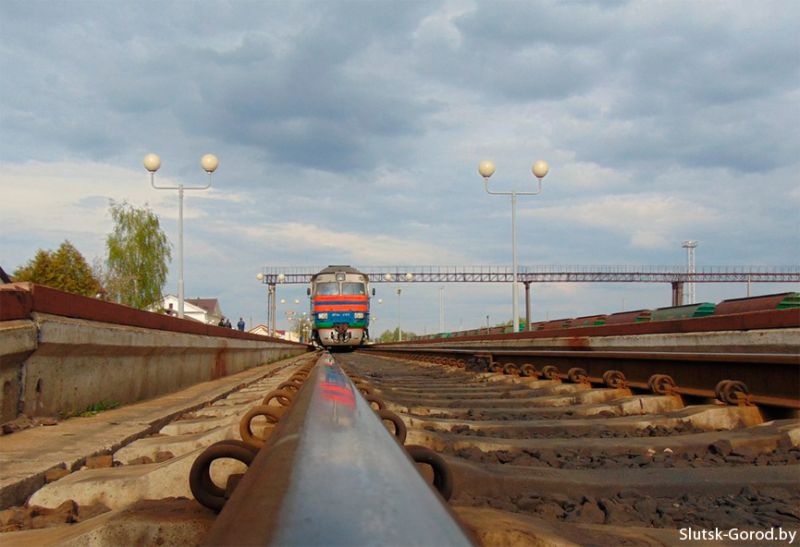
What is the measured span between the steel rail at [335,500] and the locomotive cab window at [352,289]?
88.5ft

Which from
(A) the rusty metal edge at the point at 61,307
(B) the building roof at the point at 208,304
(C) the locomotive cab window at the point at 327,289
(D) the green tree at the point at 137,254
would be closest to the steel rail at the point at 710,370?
(A) the rusty metal edge at the point at 61,307

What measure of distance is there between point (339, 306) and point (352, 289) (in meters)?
0.93

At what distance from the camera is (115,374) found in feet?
18.0

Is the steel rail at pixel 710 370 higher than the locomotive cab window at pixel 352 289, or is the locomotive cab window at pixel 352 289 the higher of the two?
the locomotive cab window at pixel 352 289

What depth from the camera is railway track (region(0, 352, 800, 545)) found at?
3.82 feet

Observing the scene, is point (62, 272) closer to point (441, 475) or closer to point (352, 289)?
point (352, 289)

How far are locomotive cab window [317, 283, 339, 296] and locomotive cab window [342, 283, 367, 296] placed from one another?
341 millimetres

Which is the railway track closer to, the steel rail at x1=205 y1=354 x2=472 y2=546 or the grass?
the steel rail at x1=205 y1=354 x2=472 y2=546

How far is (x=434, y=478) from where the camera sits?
180 centimetres

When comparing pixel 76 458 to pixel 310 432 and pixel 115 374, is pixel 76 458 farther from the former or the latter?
pixel 115 374

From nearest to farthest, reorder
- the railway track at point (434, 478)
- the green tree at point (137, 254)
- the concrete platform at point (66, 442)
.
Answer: the railway track at point (434, 478), the concrete platform at point (66, 442), the green tree at point (137, 254)

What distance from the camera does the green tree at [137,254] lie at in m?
48.7

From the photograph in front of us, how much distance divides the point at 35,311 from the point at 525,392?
171 inches

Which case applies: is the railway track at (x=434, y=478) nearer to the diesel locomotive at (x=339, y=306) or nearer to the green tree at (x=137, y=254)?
the diesel locomotive at (x=339, y=306)
